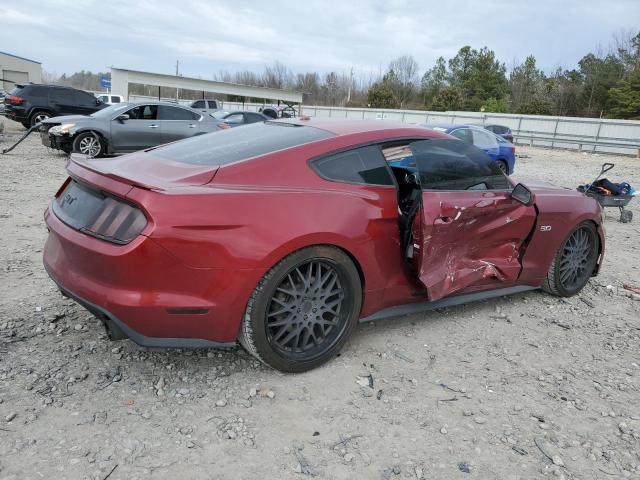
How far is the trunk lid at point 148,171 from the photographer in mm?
2689

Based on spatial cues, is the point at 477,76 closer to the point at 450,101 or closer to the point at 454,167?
the point at 450,101

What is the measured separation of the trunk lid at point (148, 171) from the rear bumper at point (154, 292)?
35cm

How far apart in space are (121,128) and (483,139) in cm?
896

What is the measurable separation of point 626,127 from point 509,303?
29.3 meters

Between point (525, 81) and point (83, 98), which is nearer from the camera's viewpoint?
point (83, 98)

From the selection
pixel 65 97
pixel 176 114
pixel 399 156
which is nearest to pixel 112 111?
pixel 176 114

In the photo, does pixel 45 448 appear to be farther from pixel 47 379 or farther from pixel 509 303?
pixel 509 303

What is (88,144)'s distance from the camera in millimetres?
11516

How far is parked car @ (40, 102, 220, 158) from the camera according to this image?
1145 cm

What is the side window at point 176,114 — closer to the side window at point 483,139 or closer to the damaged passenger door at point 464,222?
the side window at point 483,139

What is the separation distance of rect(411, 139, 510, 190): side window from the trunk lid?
1.45 meters

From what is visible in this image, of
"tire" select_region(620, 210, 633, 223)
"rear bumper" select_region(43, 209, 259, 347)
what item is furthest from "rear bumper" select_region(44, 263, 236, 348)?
"tire" select_region(620, 210, 633, 223)

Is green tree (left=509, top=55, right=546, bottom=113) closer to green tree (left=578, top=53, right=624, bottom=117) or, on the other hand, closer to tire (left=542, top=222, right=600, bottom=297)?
green tree (left=578, top=53, right=624, bottom=117)

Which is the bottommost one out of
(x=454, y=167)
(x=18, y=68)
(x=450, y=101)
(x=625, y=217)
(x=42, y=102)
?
(x=625, y=217)
